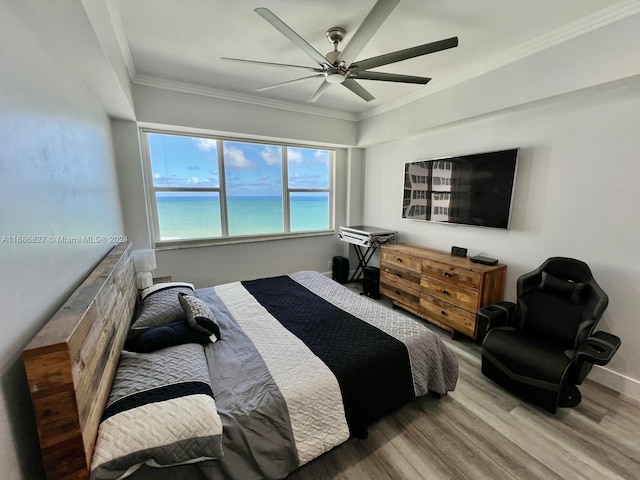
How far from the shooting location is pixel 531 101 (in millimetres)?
2193

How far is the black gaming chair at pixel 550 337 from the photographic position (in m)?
1.76

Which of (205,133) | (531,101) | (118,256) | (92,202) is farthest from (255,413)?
(205,133)

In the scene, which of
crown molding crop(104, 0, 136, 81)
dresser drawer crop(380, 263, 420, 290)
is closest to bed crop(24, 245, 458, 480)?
dresser drawer crop(380, 263, 420, 290)

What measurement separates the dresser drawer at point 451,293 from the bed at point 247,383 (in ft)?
2.84

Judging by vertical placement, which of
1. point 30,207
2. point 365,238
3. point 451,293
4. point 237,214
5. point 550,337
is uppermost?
point 30,207

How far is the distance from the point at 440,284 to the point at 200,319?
7.93 feet

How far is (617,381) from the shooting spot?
2055 millimetres

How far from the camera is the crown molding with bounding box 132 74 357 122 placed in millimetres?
2784

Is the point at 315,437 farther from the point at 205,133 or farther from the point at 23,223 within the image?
the point at 205,133

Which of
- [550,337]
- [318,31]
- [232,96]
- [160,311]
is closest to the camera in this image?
[160,311]

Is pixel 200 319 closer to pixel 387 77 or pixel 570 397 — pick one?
pixel 387 77

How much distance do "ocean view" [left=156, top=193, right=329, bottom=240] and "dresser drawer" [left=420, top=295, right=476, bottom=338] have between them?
2174mm

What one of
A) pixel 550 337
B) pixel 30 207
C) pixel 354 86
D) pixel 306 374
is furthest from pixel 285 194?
pixel 550 337

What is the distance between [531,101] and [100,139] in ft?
11.8
